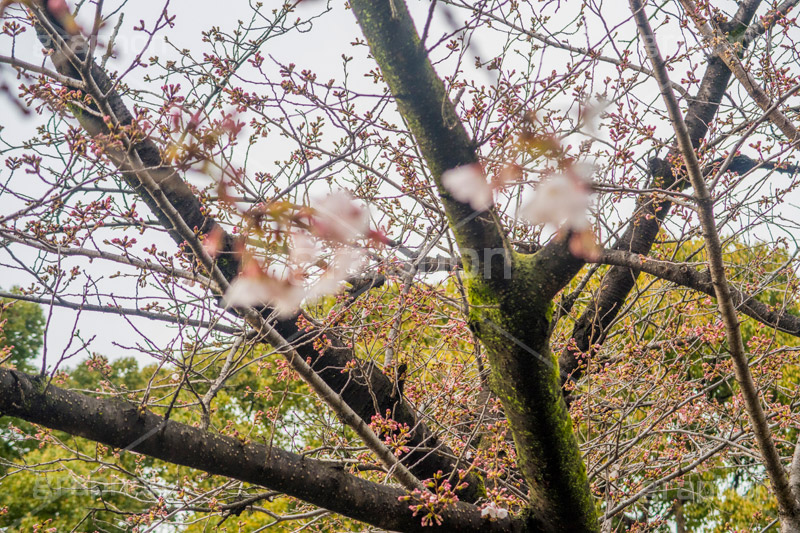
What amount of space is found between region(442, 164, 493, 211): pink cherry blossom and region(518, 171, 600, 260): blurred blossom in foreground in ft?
1.12

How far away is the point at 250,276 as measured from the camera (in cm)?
279

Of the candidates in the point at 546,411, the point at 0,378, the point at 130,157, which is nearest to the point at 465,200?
the point at 546,411

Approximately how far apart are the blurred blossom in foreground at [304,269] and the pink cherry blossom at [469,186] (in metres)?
0.65

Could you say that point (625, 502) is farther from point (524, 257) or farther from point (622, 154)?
point (622, 154)

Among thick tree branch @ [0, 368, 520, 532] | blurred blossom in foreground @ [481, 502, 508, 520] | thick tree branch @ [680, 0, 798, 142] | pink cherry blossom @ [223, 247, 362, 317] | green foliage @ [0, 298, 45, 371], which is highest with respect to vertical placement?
green foliage @ [0, 298, 45, 371]

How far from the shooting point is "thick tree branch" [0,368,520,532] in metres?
2.54

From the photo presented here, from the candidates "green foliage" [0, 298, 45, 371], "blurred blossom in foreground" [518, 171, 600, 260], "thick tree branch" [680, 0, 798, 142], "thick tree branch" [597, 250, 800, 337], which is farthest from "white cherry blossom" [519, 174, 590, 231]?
"green foliage" [0, 298, 45, 371]

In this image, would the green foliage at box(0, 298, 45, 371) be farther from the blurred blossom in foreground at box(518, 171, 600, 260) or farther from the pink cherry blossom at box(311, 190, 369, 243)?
the blurred blossom in foreground at box(518, 171, 600, 260)

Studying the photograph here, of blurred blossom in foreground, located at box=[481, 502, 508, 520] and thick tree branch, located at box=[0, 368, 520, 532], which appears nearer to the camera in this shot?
thick tree branch, located at box=[0, 368, 520, 532]

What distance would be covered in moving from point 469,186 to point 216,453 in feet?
6.19

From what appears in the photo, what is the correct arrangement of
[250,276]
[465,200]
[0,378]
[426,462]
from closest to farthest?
1. [0,378]
2. [250,276]
3. [465,200]
4. [426,462]

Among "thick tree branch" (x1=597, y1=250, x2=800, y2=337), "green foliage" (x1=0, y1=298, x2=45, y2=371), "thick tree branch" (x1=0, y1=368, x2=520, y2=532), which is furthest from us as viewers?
"green foliage" (x1=0, y1=298, x2=45, y2=371)

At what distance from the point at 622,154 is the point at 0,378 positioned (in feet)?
10.3

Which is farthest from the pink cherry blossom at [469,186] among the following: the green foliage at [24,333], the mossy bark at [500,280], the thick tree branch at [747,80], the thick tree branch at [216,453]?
the green foliage at [24,333]
